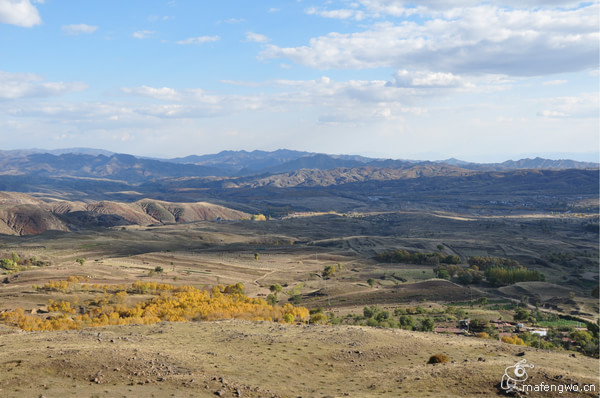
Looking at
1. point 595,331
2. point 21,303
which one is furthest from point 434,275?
point 21,303

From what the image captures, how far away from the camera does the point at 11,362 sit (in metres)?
23.5

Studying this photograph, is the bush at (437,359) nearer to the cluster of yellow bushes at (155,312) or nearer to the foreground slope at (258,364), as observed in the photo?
the foreground slope at (258,364)

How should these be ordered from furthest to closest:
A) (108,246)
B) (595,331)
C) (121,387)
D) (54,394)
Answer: (108,246), (595,331), (121,387), (54,394)

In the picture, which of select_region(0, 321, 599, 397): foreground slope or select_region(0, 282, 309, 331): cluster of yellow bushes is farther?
select_region(0, 282, 309, 331): cluster of yellow bushes

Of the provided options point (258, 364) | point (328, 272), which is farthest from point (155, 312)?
point (328, 272)

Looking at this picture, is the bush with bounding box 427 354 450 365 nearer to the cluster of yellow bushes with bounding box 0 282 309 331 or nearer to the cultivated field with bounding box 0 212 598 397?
the cultivated field with bounding box 0 212 598 397

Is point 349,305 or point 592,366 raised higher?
point 592,366

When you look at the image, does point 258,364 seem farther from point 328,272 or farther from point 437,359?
point 328,272

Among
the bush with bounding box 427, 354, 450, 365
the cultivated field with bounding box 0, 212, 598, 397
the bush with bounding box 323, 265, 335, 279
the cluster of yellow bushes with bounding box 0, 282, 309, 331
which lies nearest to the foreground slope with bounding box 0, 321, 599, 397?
the cultivated field with bounding box 0, 212, 598, 397

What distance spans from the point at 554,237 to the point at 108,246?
148 meters

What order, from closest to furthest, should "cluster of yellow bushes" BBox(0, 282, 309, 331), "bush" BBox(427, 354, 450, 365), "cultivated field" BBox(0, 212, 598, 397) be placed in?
1. "cultivated field" BBox(0, 212, 598, 397)
2. "bush" BBox(427, 354, 450, 365)
3. "cluster of yellow bushes" BBox(0, 282, 309, 331)

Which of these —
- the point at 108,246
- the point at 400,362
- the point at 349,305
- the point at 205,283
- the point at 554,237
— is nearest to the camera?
the point at 400,362

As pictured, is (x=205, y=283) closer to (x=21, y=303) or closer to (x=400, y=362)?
(x=21, y=303)

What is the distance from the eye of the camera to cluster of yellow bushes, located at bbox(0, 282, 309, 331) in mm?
46572
